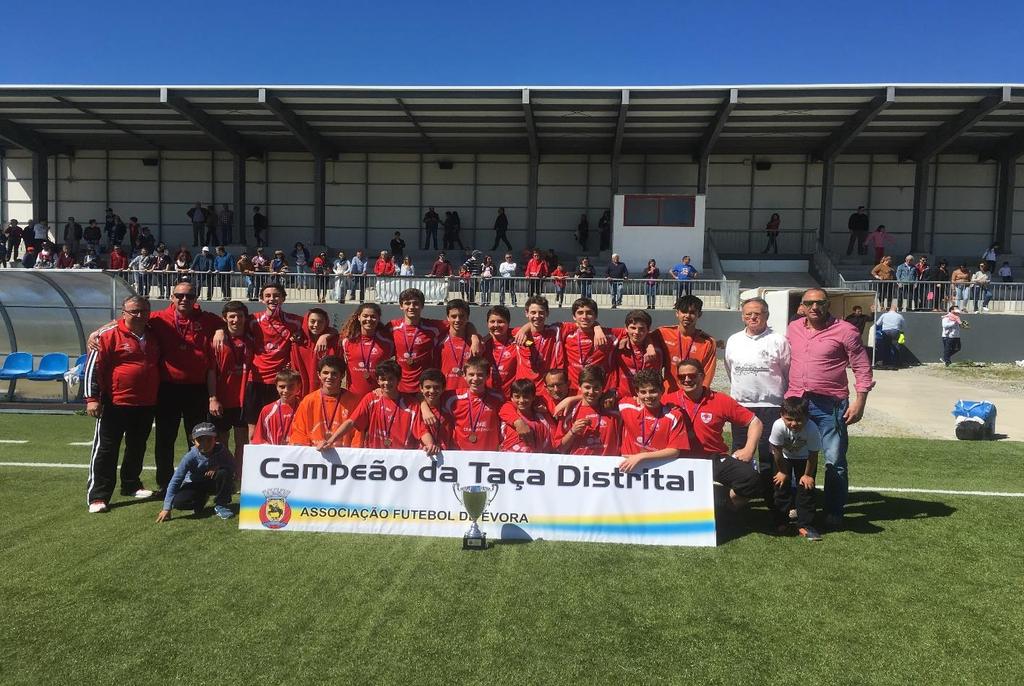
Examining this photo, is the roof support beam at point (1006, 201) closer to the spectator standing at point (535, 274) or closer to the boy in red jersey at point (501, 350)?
the spectator standing at point (535, 274)

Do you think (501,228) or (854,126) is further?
(501,228)

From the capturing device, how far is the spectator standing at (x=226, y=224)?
2612 centimetres

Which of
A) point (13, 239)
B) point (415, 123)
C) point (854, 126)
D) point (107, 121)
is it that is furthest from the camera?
point (13, 239)

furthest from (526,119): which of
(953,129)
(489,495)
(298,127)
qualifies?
(489,495)

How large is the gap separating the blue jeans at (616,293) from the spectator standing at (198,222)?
52.2 ft

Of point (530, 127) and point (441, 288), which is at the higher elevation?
point (530, 127)

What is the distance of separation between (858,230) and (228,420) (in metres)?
24.8

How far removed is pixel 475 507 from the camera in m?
4.69

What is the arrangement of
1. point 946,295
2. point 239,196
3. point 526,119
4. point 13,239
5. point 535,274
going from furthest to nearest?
point 239,196 → point 13,239 → point 526,119 → point 535,274 → point 946,295

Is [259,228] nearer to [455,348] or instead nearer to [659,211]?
[659,211]

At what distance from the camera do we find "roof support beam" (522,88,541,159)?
70.5ft

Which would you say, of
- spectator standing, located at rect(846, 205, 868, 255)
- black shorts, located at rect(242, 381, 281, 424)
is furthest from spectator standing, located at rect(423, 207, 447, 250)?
black shorts, located at rect(242, 381, 281, 424)

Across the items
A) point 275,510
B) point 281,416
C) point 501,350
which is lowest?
point 275,510

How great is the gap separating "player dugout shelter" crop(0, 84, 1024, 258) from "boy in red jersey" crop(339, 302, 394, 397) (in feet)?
55.9
